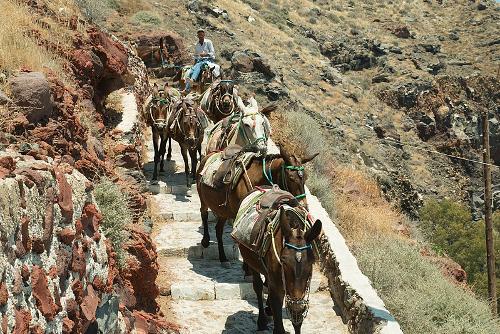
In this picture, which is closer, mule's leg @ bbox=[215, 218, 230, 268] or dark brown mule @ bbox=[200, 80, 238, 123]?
mule's leg @ bbox=[215, 218, 230, 268]

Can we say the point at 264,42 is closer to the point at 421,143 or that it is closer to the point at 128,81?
the point at 421,143

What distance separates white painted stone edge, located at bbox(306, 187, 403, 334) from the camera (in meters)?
7.78

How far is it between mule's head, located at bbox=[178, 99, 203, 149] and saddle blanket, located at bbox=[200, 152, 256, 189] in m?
3.27

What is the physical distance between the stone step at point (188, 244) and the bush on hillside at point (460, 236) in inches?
780

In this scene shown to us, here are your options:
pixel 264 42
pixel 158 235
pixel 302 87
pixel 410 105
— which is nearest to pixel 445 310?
pixel 158 235

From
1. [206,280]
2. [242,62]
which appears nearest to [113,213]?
[206,280]

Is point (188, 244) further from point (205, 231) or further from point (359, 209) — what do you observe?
point (359, 209)

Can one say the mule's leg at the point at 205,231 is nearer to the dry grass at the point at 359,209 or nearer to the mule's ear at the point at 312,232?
the dry grass at the point at 359,209

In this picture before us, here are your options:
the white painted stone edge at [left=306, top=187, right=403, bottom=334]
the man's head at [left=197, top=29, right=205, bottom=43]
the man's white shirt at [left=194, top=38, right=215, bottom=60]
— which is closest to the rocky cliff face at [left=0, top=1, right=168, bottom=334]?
the white painted stone edge at [left=306, top=187, right=403, bottom=334]

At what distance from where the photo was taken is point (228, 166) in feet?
31.5

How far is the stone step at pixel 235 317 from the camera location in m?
8.64

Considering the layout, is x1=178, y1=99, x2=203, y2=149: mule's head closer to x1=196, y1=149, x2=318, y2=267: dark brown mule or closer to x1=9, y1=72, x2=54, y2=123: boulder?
x1=196, y1=149, x2=318, y2=267: dark brown mule

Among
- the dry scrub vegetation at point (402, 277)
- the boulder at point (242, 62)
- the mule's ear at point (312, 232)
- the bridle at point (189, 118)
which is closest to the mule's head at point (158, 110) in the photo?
the bridle at point (189, 118)

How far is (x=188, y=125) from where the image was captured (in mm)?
13844
